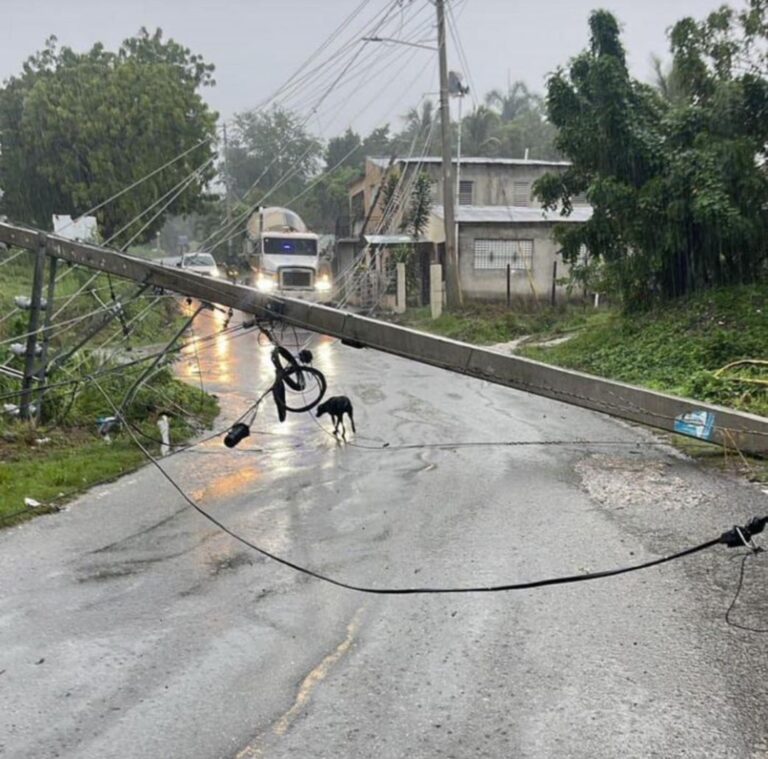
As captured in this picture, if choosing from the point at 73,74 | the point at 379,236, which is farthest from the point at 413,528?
the point at 73,74

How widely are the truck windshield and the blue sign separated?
2594 centimetres

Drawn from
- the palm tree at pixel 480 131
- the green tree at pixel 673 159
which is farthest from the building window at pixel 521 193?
the green tree at pixel 673 159

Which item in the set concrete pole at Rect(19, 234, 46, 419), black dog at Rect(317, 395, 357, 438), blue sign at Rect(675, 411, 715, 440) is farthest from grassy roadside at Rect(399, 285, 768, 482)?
concrete pole at Rect(19, 234, 46, 419)

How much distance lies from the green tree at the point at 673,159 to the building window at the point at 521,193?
1926 cm

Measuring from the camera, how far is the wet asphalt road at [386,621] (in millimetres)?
4180

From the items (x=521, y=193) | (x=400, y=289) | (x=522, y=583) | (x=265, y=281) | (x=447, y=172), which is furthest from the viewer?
(x=521, y=193)

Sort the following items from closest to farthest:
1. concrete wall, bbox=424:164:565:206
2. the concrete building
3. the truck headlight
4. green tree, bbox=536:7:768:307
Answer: green tree, bbox=536:7:768:307, the truck headlight, the concrete building, concrete wall, bbox=424:164:565:206

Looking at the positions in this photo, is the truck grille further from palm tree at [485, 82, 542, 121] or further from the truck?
palm tree at [485, 82, 542, 121]

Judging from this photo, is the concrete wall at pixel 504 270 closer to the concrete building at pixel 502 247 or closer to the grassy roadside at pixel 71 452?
the concrete building at pixel 502 247

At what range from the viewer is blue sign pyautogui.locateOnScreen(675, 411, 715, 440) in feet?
31.6

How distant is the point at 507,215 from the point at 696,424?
24976mm

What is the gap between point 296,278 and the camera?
3281cm

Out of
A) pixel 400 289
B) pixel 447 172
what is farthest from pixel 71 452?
pixel 400 289

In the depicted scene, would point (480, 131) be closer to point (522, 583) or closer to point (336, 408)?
point (336, 408)
